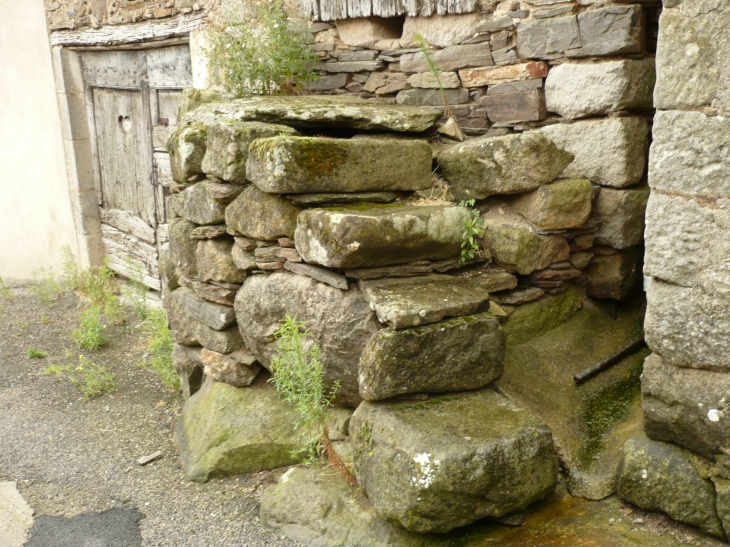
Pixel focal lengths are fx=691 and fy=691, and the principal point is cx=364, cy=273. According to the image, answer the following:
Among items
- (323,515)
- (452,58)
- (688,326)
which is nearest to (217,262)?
(323,515)

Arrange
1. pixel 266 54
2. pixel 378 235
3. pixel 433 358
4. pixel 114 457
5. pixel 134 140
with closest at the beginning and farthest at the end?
1. pixel 433 358
2. pixel 378 235
3. pixel 114 457
4. pixel 266 54
5. pixel 134 140

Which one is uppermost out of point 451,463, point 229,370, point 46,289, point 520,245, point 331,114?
point 331,114

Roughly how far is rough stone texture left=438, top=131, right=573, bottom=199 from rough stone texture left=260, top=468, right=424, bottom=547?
5.12 feet

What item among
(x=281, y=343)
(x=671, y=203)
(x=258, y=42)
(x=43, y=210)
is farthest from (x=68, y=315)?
(x=671, y=203)

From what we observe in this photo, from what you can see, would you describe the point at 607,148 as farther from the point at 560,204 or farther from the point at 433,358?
the point at 433,358

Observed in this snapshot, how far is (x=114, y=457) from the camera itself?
12.8 feet

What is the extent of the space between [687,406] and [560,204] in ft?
3.83

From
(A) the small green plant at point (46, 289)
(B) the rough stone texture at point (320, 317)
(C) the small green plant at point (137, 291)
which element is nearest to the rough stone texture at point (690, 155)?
(B) the rough stone texture at point (320, 317)

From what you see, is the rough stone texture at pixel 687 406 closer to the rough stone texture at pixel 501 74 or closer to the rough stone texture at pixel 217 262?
the rough stone texture at pixel 501 74

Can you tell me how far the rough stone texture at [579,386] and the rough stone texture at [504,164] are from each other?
0.61 meters

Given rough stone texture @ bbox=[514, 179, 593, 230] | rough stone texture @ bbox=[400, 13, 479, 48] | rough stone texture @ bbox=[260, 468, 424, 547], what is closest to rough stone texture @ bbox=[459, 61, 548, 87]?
rough stone texture @ bbox=[400, 13, 479, 48]

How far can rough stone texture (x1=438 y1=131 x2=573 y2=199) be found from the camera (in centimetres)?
322

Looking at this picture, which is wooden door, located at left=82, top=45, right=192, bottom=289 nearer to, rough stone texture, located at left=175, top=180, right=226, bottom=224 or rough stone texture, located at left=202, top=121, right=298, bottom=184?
rough stone texture, located at left=175, top=180, right=226, bottom=224

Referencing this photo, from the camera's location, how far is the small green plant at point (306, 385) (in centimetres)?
300
